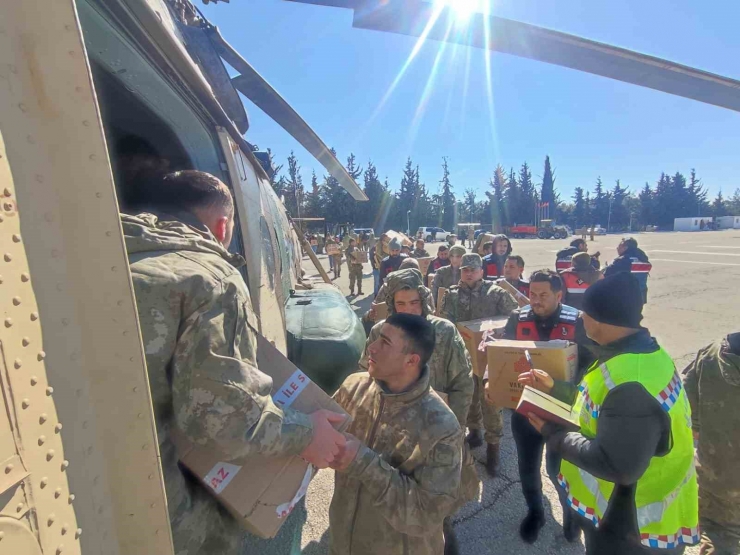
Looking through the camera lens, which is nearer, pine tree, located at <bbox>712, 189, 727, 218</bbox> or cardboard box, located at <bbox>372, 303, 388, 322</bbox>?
cardboard box, located at <bbox>372, 303, 388, 322</bbox>

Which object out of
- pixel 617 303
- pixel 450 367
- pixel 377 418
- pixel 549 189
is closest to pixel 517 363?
pixel 450 367

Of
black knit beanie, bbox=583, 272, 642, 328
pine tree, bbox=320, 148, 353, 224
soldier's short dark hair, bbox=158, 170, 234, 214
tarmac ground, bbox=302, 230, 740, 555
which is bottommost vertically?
tarmac ground, bbox=302, 230, 740, 555

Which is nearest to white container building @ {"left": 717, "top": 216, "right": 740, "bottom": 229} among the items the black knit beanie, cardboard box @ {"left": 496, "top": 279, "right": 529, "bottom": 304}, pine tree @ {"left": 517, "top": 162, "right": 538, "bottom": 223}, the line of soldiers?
pine tree @ {"left": 517, "top": 162, "right": 538, "bottom": 223}

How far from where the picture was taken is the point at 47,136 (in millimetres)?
921

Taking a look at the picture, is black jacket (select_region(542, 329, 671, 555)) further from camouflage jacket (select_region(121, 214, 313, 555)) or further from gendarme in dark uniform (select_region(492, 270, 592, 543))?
camouflage jacket (select_region(121, 214, 313, 555))

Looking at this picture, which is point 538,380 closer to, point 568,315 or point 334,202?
point 568,315

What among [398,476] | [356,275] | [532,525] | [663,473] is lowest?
[532,525]

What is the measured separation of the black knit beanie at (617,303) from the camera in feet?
5.65

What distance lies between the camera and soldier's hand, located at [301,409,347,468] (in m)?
1.40

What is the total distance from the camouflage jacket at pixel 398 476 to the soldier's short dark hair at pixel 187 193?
108cm

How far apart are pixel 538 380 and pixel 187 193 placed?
80.3 inches

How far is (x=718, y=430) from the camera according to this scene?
7.44 feet

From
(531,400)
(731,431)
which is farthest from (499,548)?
(731,431)

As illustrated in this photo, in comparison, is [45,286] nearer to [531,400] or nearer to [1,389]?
[1,389]
